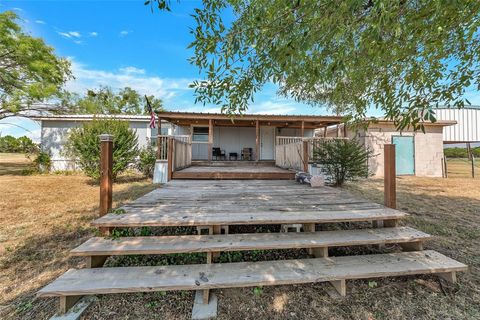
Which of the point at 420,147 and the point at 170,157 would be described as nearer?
the point at 170,157

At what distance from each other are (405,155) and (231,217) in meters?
11.8

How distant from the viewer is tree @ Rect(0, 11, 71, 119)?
30.1 ft

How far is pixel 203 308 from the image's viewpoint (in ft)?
5.67

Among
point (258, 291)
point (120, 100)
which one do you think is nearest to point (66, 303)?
point (258, 291)

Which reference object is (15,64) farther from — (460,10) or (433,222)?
(433,222)

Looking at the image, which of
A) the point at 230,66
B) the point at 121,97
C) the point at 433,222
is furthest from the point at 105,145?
the point at 121,97

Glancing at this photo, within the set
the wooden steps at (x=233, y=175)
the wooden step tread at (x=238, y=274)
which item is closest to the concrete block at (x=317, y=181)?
the wooden steps at (x=233, y=175)

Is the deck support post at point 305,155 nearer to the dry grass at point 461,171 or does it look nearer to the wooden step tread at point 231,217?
the wooden step tread at point 231,217

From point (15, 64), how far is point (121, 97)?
19212 millimetres

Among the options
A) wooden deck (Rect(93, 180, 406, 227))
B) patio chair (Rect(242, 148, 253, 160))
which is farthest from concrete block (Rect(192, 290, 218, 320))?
patio chair (Rect(242, 148, 253, 160))

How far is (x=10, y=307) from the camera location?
1.81m

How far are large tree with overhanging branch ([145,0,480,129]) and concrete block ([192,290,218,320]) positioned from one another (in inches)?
86.2

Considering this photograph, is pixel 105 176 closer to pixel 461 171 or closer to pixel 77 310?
pixel 77 310

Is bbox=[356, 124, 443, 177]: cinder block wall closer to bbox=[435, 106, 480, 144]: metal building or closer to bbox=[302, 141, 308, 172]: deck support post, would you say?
bbox=[435, 106, 480, 144]: metal building
